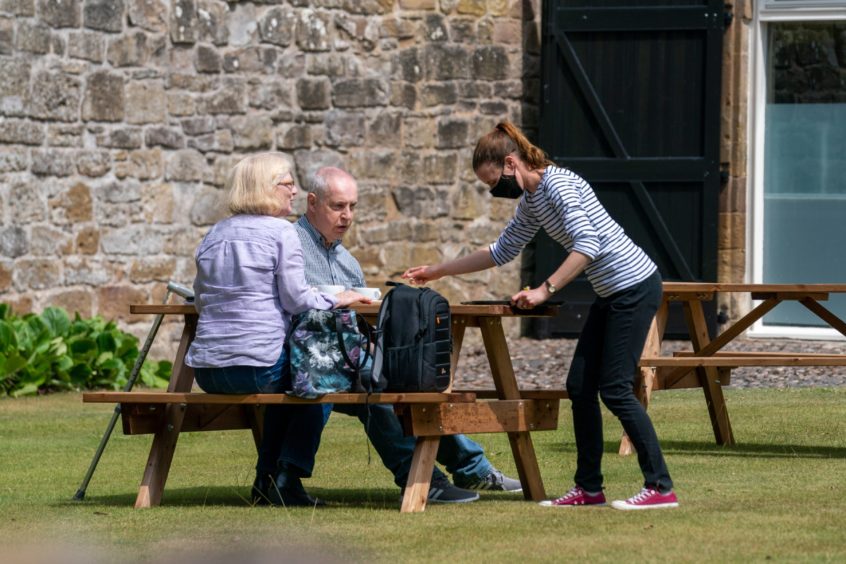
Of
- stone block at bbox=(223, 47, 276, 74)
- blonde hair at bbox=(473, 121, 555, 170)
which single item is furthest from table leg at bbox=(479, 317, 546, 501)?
stone block at bbox=(223, 47, 276, 74)

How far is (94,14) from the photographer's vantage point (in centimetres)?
1184

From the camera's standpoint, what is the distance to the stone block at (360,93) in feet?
43.5

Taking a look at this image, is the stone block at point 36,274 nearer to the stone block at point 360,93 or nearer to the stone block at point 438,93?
the stone block at point 360,93

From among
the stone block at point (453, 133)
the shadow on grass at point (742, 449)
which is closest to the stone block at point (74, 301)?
the stone block at point (453, 133)

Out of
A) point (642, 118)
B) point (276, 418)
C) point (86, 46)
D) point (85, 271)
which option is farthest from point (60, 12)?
point (276, 418)

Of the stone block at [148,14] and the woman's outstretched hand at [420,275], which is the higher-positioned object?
the stone block at [148,14]

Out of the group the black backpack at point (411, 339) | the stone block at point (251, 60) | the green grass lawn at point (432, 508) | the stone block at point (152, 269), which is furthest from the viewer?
the stone block at point (251, 60)

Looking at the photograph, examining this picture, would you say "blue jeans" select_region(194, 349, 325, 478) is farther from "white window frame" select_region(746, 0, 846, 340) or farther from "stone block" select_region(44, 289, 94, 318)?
"white window frame" select_region(746, 0, 846, 340)

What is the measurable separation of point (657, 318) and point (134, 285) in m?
5.42

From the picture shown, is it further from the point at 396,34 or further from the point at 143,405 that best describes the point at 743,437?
the point at 396,34

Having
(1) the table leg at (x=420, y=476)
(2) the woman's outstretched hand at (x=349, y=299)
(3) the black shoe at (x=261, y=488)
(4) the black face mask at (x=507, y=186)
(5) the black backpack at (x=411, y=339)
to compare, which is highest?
(4) the black face mask at (x=507, y=186)

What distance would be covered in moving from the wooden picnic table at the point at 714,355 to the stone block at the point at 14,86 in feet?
17.5

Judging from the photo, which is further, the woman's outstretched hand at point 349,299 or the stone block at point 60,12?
the stone block at point 60,12

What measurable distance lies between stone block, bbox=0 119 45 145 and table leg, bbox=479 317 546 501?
20.0ft
